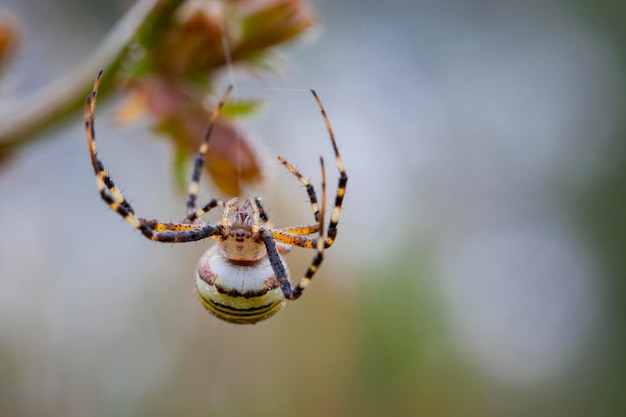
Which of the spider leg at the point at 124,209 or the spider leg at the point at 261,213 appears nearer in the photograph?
the spider leg at the point at 124,209


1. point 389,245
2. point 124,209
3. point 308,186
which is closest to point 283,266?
point 308,186

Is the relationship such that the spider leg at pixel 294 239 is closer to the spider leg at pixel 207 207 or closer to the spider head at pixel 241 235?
the spider head at pixel 241 235

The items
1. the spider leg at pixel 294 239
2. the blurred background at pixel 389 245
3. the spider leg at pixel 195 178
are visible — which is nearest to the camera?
the spider leg at pixel 195 178

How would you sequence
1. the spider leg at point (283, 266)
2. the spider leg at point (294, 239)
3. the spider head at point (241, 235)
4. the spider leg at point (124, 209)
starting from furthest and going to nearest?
the spider leg at point (294, 239), the spider head at point (241, 235), the spider leg at point (283, 266), the spider leg at point (124, 209)

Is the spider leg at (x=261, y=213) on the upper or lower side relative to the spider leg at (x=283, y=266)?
upper

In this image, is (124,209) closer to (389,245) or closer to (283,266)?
(283,266)

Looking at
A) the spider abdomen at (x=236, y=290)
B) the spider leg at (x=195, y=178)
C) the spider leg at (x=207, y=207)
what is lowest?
the spider abdomen at (x=236, y=290)

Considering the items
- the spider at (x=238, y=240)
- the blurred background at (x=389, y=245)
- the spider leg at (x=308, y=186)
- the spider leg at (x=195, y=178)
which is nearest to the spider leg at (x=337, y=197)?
the spider at (x=238, y=240)

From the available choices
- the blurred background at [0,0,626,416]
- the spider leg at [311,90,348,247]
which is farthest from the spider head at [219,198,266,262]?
the blurred background at [0,0,626,416]
